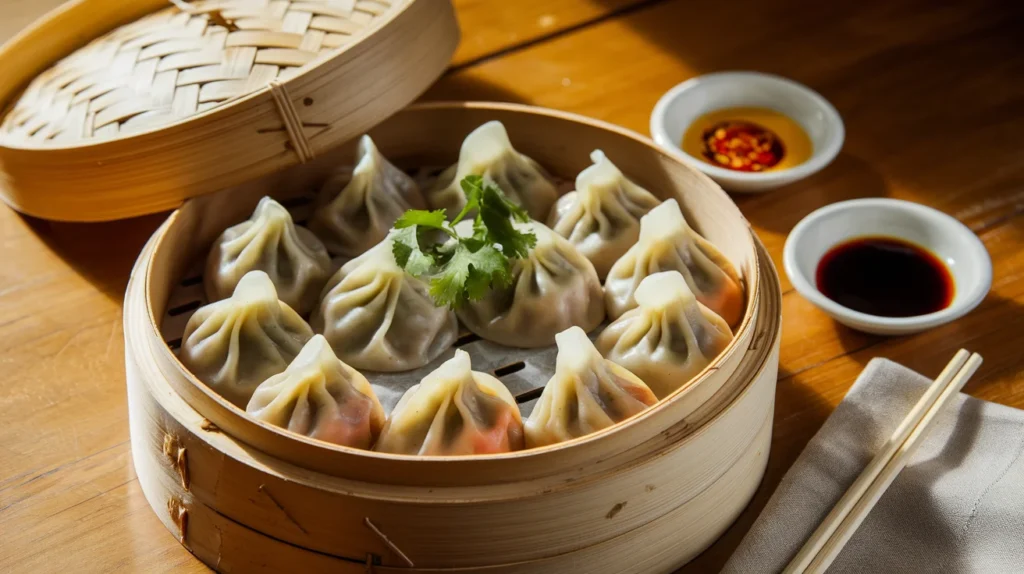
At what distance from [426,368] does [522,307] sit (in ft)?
0.63

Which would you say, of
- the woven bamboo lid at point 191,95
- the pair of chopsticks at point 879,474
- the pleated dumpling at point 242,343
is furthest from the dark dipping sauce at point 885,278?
the pleated dumpling at point 242,343

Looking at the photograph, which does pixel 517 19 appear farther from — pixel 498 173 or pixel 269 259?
pixel 269 259

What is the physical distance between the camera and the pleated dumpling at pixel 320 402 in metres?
1.48

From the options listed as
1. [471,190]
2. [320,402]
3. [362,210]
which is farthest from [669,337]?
[362,210]

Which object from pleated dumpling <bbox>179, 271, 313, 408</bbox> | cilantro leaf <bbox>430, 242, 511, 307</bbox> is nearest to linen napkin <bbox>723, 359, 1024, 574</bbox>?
cilantro leaf <bbox>430, 242, 511, 307</bbox>

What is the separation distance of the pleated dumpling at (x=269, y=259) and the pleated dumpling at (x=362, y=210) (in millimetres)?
105

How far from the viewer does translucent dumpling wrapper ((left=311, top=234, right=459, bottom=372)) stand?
1.71 meters

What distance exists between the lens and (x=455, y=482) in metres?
1.32

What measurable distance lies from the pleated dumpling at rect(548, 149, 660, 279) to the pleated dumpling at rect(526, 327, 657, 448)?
0.37 meters

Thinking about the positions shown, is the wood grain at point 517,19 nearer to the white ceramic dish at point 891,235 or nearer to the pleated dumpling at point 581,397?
the white ceramic dish at point 891,235

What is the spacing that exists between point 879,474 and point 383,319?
827 millimetres

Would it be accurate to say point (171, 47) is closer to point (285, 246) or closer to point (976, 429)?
point (285, 246)

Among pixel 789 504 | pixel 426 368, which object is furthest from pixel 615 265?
pixel 789 504

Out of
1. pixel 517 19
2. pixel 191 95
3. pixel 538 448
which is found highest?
pixel 191 95
